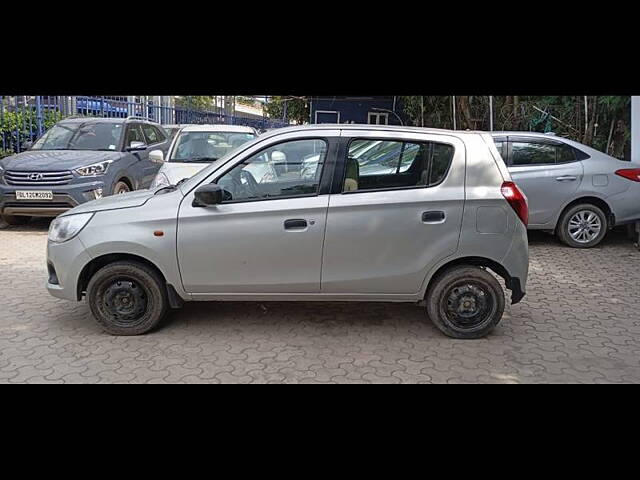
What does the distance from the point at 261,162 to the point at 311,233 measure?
2.51ft

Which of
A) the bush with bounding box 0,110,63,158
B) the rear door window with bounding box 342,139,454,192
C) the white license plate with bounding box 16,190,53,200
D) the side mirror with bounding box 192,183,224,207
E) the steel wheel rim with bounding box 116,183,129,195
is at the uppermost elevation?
the bush with bounding box 0,110,63,158

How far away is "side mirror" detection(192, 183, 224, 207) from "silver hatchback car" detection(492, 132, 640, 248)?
16.9ft

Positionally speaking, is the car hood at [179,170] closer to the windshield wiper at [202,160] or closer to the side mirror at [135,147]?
the windshield wiper at [202,160]

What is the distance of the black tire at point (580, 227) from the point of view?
8.48 metres

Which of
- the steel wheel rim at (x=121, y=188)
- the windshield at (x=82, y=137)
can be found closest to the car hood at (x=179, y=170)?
the steel wheel rim at (x=121, y=188)

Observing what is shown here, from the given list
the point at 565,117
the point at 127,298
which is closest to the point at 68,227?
the point at 127,298

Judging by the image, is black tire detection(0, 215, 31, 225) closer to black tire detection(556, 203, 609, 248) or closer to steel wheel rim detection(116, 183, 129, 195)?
steel wheel rim detection(116, 183, 129, 195)

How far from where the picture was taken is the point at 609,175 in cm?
839

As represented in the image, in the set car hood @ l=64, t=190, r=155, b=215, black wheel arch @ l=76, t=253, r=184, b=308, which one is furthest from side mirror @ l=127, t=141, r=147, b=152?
black wheel arch @ l=76, t=253, r=184, b=308

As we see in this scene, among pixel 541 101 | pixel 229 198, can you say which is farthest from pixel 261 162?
pixel 541 101

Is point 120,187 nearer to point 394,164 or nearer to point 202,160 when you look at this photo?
point 202,160

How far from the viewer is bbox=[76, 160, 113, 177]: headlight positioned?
369 inches
